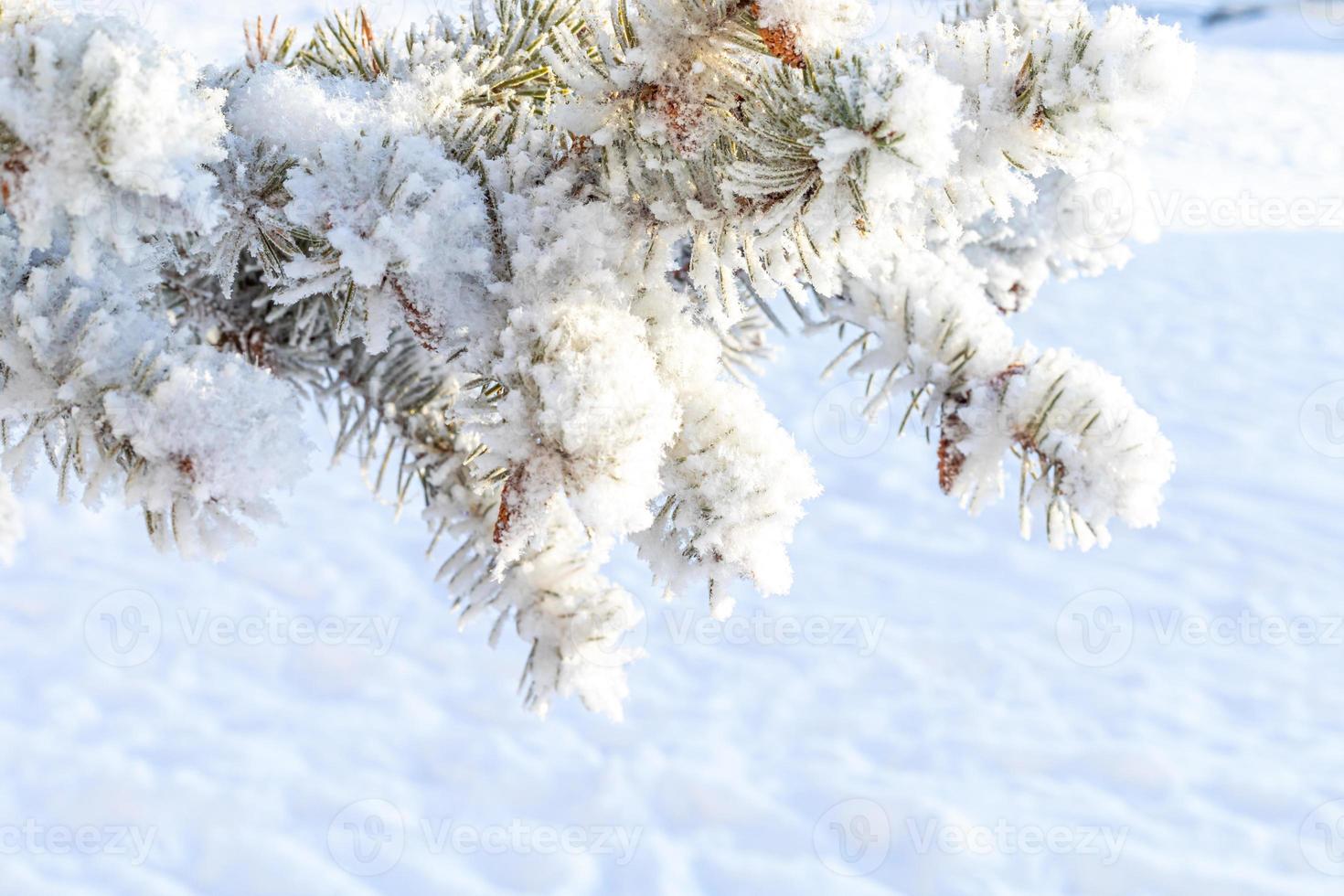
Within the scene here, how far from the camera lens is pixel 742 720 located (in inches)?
78.8

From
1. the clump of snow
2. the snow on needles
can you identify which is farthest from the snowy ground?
the clump of snow

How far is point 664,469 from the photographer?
0.58 meters

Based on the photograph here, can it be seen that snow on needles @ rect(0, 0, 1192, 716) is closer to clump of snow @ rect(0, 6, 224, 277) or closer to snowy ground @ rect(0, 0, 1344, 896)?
clump of snow @ rect(0, 6, 224, 277)

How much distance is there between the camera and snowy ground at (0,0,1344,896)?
1710mm

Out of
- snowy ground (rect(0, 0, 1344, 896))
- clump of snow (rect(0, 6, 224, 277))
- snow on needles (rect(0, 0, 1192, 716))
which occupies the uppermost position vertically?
clump of snow (rect(0, 6, 224, 277))

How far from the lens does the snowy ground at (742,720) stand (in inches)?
67.3

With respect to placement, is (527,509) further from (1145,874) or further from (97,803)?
(1145,874)

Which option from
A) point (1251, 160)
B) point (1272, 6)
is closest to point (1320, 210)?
point (1251, 160)

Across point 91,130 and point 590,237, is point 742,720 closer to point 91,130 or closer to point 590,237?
point 590,237

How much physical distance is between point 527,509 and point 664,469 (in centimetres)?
11

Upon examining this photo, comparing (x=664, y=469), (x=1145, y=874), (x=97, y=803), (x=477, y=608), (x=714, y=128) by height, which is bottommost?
(x=1145, y=874)

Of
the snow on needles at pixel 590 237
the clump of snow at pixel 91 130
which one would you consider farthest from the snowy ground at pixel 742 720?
the clump of snow at pixel 91 130

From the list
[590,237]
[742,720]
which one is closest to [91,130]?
[590,237]

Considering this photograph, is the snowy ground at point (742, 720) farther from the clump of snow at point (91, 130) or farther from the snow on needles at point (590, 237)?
the clump of snow at point (91, 130)
